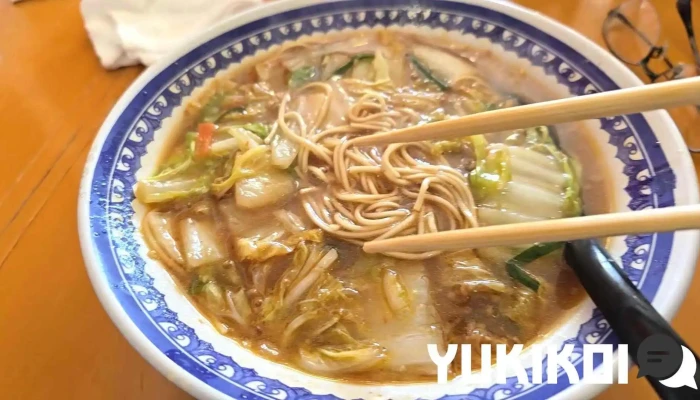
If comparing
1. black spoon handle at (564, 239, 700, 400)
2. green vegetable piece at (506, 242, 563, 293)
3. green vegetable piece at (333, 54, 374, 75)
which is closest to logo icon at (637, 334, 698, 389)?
black spoon handle at (564, 239, 700, 400)

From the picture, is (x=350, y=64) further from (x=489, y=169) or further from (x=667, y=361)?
(x=667, y=361)

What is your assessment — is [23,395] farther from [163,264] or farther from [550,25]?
[550,25]

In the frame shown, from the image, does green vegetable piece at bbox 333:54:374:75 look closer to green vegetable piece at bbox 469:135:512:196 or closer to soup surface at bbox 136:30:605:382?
soup surface at bbox 136:30:605:382

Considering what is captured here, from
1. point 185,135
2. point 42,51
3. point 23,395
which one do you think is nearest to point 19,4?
point 42,51

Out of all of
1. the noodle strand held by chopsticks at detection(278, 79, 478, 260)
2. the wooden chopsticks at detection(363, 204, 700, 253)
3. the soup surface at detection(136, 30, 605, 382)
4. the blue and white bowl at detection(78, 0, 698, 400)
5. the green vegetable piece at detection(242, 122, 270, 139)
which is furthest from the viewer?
the green vegetable piece at detection(242, 122, 270, 139)

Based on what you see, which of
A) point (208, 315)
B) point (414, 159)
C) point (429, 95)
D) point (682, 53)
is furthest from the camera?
point (682, 53)

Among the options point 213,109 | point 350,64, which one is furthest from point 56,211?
point 350,64

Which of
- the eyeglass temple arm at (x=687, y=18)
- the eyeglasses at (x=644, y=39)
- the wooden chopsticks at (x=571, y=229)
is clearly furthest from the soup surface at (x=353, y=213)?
the eyeglass temple arm at (x=687, y=18)
